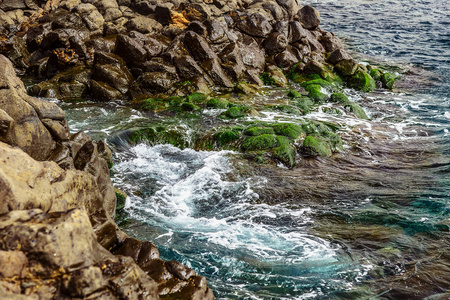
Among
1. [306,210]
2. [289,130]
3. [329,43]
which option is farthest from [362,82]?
[306,210]

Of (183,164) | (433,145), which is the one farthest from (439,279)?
(433,145)

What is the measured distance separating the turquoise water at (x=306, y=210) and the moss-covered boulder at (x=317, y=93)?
250 centimetres

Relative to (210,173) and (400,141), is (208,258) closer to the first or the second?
(210,173)

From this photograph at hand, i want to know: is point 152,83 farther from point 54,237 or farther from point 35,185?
point 54,237

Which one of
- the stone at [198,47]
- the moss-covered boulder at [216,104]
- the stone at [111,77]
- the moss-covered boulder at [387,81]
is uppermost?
the stone at [198,47]

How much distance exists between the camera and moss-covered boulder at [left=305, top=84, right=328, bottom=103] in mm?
21953

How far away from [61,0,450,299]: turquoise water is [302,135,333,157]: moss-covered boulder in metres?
0.46

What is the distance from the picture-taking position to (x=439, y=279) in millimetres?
8109

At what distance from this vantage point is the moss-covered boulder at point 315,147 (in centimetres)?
1486

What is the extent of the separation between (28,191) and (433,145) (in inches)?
629

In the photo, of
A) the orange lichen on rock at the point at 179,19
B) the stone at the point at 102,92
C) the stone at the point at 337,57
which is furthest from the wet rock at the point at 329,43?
the stone at the point at 102,92

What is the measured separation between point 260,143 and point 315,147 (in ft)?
7.06

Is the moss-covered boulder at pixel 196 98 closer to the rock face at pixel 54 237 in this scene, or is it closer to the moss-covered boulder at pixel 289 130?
the moss-covered boulder at pixel 289 130

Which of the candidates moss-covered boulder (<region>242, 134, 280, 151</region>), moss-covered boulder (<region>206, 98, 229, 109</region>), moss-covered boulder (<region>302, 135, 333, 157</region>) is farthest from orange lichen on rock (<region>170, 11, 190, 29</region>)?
moss-covered boulder (<region>302, 135, 333, 157</region>)
